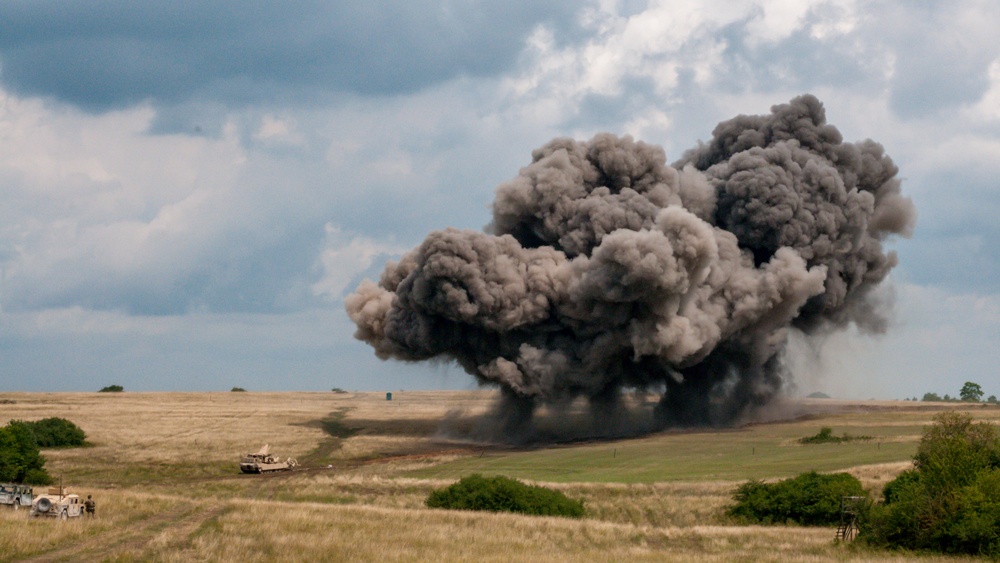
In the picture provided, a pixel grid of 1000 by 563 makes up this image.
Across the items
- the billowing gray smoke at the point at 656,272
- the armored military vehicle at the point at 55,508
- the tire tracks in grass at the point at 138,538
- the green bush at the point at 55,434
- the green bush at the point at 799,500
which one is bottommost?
the green bush at the point at 799,500

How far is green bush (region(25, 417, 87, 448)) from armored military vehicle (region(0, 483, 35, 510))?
1392 inches

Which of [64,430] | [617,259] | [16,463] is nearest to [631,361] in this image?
[617,259]

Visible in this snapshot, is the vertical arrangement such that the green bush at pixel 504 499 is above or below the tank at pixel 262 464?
below

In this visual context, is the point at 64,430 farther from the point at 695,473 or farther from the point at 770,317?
the point at 770,317

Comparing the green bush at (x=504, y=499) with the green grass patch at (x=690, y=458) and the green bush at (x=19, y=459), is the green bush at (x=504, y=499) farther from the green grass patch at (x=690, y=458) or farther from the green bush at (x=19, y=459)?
the green bush at (x=19, y=459)

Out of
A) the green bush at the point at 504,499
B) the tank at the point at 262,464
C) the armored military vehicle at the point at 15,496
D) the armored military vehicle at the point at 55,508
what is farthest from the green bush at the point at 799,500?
the tank at the point at 262,464

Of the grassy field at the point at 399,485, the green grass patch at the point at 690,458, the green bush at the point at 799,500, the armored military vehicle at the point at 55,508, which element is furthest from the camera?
the green grass patch at the point at 690,458

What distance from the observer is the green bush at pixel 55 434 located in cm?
6938

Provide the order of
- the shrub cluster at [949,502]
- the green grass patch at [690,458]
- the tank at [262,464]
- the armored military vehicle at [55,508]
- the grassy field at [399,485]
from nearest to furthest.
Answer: the grassy field at [399,485]
the shrub cluster at [949,502]
the armored military vehicle at [55,508]
the green grass patch at [690,458]
the tank at [262,464]

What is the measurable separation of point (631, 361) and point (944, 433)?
159ft

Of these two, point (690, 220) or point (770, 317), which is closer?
point (690, 220)

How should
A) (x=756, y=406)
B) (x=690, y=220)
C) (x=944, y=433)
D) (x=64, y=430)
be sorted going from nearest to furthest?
1. (x=944, y=433)
2. (x=64, y=430)
3. (x=690, y=220)
4. (x=756, y=406)

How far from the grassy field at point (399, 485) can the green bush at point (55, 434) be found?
2429 millimetres

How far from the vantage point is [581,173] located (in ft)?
280
